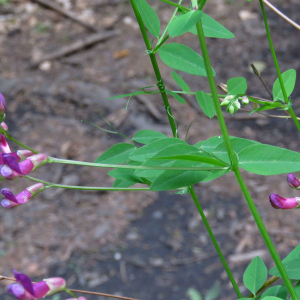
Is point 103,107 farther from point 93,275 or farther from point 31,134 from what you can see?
point 93,275

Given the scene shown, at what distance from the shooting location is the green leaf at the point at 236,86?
2.41ft

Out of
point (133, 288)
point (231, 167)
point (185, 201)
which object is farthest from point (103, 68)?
point (231, 167)

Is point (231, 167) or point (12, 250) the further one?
point (12, 250)

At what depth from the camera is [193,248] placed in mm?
2318

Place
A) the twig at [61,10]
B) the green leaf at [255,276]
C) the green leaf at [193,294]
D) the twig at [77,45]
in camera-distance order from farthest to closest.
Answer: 1. the twig at [61,10]
2. the twig at [77,45]
3. the green leaf at [193,294]
4. the green leaf at [255,276]

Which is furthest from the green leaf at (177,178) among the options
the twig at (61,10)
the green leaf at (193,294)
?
the twig at (61,10)

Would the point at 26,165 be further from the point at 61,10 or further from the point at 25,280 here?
the point at 61,10

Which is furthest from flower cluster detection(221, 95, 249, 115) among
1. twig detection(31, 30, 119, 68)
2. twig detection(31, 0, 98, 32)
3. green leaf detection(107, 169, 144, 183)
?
twig detection(31, 0, 98, 32)

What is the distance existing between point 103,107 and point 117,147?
2.53 m

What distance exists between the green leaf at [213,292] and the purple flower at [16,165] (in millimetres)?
1779

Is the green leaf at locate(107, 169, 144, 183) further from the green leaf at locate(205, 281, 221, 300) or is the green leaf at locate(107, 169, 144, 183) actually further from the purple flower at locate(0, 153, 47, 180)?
the green leaf at locate(205, 281, 221, 300)

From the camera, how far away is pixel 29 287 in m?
0.43

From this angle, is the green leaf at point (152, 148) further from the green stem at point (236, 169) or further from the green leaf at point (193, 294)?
the green leaf at point (193, 294)

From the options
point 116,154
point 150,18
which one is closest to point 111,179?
point 116,154
